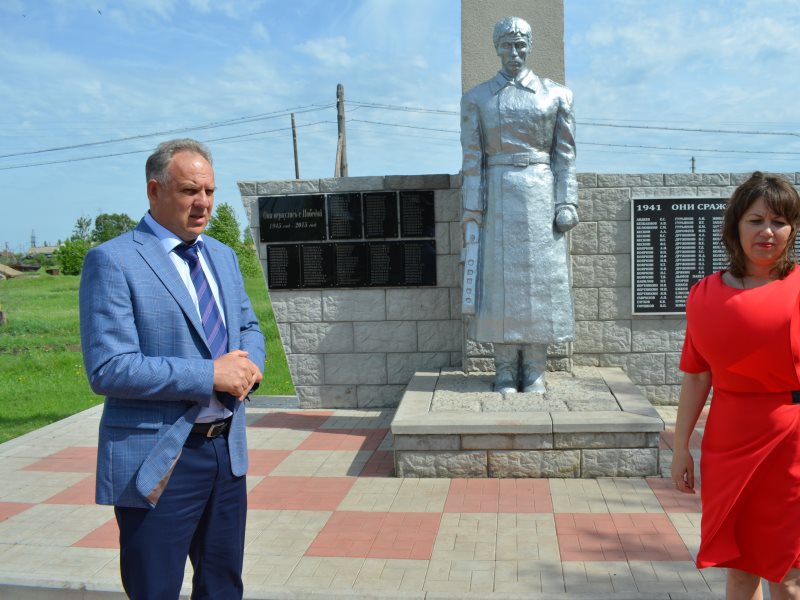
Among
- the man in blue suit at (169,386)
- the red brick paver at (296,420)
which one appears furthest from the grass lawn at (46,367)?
the man in blue suit at (169,386)

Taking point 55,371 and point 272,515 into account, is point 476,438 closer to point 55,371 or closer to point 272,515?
point 272,515

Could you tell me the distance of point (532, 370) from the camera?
584cm

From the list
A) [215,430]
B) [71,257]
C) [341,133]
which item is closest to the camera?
[215,430]

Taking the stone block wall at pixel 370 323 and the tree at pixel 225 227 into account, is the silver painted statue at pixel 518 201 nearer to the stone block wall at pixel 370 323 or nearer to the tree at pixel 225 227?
the stone block wall at pixel 370 323

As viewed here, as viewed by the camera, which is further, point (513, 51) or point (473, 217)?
point (473, 217)

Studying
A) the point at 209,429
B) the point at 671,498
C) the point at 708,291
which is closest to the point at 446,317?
the point at 671,498

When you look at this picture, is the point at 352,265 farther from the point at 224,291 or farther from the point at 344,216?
the point at 224,291

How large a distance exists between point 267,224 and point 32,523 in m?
3.77

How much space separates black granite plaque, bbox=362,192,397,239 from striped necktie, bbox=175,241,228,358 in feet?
16.4

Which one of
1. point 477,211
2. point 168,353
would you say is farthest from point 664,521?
point 168,353

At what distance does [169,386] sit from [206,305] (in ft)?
1.19

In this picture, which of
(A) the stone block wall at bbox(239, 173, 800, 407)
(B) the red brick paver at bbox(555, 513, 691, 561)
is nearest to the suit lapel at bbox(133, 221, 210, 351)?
(B) the red brick paver at bbox(555, 513, 691, 561)

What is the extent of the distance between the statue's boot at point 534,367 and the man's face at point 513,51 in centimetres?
212

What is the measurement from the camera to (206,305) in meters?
2.32
